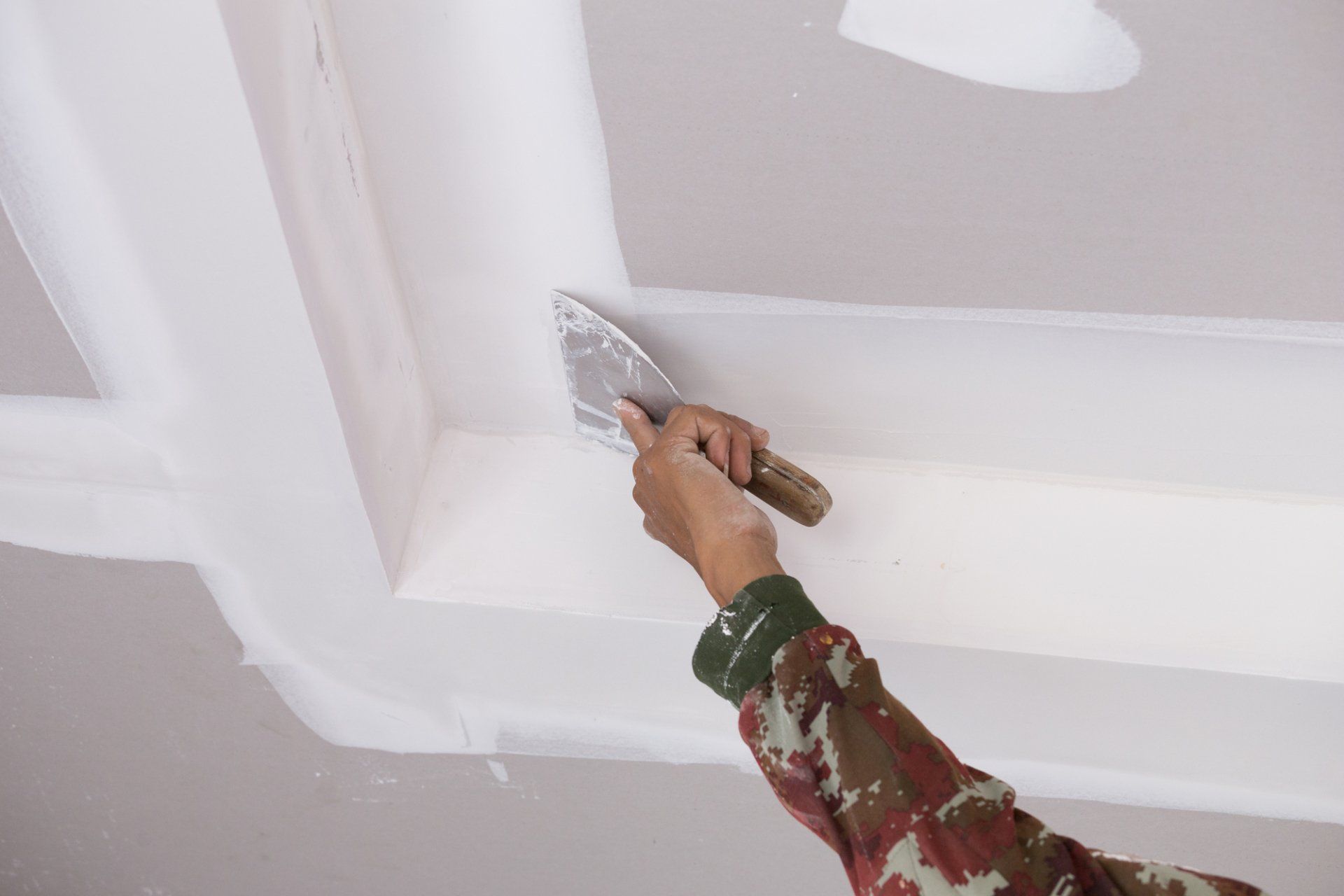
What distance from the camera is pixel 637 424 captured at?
108 centimetres

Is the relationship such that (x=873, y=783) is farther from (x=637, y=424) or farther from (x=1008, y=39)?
(x=1008, y=39)

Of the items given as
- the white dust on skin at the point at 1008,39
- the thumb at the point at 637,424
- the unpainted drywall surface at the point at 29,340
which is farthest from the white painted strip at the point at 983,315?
the unpainted drywall surface at the point at 29,340

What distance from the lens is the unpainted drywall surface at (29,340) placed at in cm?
89

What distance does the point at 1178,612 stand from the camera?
1.08 metres

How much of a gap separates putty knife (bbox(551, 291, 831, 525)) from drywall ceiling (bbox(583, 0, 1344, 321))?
0.09m

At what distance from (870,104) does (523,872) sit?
1390mm

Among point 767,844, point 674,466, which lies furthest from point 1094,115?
point 767,844

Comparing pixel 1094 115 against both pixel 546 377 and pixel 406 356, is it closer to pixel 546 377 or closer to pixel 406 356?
pixel 546 377

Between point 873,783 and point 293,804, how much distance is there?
46.3 inches

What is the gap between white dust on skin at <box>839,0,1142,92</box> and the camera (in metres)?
0.77

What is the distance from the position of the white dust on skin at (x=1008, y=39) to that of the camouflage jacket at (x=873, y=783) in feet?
1.61

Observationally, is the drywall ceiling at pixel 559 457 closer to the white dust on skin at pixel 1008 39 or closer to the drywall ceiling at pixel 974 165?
the drywall ceiling at pixel 974 165

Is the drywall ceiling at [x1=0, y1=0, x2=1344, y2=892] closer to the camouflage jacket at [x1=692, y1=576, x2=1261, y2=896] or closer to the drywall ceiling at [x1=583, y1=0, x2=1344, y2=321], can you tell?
the drywall ceiling at [x1=583, y1=0, x2=1344, y2=321]

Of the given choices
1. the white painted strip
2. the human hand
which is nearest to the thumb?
the human hand
